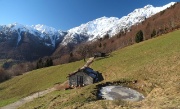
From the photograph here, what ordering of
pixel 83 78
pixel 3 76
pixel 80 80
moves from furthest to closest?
pixel 3 76
pixel 80 80
pixel 83 78

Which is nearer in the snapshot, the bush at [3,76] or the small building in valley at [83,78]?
the small building in valley at [83,78]

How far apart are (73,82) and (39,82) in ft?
98.3

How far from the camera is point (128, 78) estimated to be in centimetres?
4878

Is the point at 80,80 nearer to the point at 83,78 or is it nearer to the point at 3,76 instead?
the point at 83,78

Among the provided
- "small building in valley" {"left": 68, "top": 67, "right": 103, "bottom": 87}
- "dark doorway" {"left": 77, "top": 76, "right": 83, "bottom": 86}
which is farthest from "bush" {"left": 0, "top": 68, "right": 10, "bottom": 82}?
"dark doorway" {"left": 77, "top": 76, "right": 83, "bottom": 86}

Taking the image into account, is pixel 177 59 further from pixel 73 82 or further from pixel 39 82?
pixel 39 82

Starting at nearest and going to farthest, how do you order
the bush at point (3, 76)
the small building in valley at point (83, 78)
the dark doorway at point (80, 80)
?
the small building in valley at point (83, 78) < the dark doorway at point (80, 80) < the bush at point (3, 76)

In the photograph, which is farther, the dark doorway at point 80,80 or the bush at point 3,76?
the bush at point 3,76

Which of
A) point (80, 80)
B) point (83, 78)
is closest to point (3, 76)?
point (80, 80)

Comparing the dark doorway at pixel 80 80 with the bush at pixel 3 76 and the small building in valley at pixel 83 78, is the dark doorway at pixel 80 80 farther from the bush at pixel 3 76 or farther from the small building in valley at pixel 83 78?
the bush at pixel 3 76

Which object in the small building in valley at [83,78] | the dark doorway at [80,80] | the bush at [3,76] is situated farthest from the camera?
the bush at [3,76]

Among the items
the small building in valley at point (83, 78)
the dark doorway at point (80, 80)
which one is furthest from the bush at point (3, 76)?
the dark doorway at point (80, 80)

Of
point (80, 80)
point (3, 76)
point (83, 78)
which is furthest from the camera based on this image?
point (3, 76)

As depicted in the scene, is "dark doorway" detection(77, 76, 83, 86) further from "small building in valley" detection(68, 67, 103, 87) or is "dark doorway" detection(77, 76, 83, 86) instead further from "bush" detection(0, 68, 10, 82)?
"bush" detection(0, 68, 10, 82)
